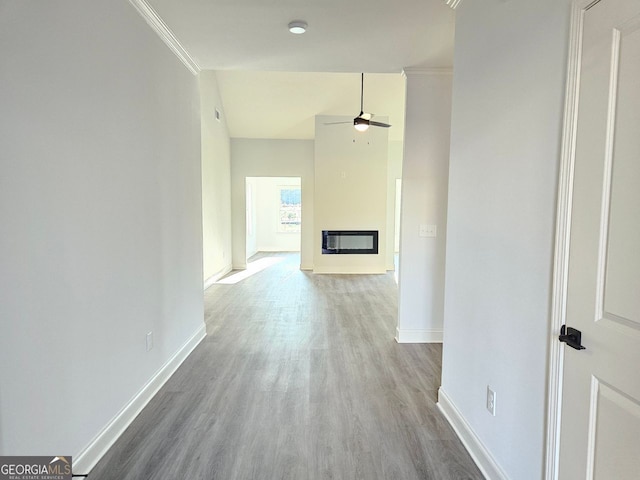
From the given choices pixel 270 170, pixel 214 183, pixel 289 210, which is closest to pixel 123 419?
pixel 214 183

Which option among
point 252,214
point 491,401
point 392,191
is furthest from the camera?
point 252,214

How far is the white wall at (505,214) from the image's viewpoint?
4.49ft

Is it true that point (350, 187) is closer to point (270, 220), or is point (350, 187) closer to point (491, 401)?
point (270, 220)

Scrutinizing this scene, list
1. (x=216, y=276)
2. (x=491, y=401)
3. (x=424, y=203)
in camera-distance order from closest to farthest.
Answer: (x=491, y=401) → (x=424, y=203) → (x=216, y=276)

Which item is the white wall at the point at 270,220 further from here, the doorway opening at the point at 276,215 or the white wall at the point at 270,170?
the white wall at the point at 270,170

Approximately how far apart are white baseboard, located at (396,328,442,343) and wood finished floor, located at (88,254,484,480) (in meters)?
0.08

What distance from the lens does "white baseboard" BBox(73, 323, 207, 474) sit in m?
1.75

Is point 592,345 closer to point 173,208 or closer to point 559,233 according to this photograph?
point 559,233

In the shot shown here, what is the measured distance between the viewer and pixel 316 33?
2695 millimetres

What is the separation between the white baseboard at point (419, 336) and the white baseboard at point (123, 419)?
209 cm

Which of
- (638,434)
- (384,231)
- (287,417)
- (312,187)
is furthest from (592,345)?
(312,187)

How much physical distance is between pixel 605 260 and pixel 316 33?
2.47m

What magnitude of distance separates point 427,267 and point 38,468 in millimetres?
3133

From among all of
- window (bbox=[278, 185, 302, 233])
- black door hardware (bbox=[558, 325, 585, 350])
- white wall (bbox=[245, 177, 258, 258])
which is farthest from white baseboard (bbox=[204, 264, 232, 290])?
black door hardware (bbox=[558, 325, 585, 350])
